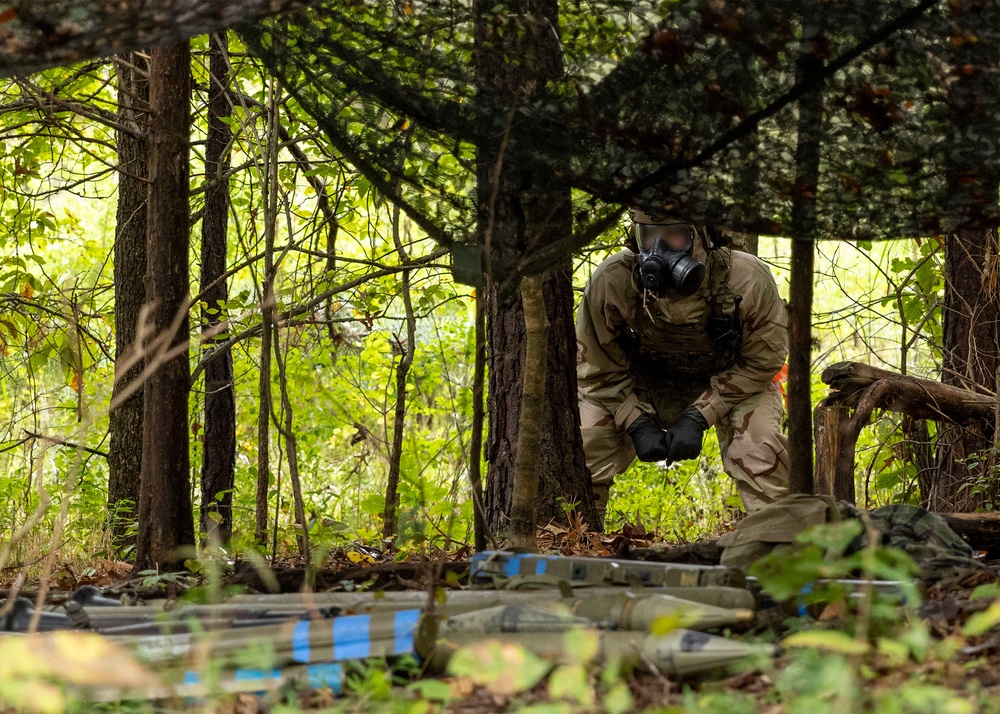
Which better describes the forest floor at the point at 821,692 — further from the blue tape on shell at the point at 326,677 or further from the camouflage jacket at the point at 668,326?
the camouflage jacket at the point at 668,326

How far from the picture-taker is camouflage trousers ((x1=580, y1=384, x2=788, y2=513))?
5.02 metres

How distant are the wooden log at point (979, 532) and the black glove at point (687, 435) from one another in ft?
5.72

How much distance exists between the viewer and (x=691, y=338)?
505cm

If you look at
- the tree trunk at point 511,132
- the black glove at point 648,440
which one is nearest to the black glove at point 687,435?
the black glove at point 648,440

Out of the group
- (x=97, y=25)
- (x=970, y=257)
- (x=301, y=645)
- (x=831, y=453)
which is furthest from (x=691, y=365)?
(x=97, y=25)

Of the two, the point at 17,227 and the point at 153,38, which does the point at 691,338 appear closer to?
the point at 153,38

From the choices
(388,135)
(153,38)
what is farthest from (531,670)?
(388,135)

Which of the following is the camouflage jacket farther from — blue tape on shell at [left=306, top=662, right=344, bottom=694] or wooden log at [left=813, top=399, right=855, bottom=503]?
blue tape on shell at [left=306, top=662, right=344, bottom=694]

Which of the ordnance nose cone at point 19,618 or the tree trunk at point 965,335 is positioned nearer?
the ordnance nose cone at point 19,618

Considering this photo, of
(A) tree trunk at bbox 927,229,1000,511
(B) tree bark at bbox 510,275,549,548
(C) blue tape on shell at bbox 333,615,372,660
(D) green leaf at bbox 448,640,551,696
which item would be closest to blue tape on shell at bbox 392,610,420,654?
(C) blue tape on shell at bbox 333,615,372,660

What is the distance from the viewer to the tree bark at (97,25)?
2.06 m

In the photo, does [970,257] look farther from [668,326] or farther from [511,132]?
[511,132]

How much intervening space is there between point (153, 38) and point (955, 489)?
5071 mm

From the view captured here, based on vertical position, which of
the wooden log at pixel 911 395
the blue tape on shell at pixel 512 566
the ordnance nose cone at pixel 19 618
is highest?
the wooden log at pixel 911 395
